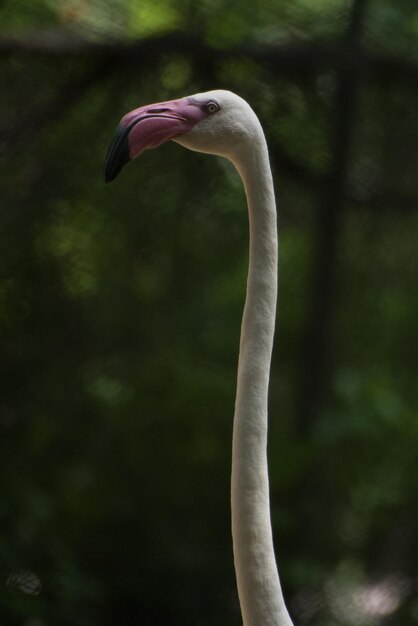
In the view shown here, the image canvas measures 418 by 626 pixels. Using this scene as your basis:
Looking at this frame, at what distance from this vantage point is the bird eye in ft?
3.03

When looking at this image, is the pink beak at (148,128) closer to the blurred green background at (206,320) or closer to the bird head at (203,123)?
the bird head at (203,123)

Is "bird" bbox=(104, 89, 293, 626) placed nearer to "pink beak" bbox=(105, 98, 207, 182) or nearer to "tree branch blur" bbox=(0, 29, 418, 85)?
"pink beak" bbox=(105, 98, 207, 182)

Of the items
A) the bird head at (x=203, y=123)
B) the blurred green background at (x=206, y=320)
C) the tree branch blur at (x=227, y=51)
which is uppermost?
the bird head at (x=203, y=123)

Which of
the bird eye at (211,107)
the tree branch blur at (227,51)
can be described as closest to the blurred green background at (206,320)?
the tree branch blur at (227,51)

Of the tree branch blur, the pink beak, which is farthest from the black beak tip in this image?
the tree branch blur

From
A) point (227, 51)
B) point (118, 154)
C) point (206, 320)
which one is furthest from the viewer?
point (206, 320)

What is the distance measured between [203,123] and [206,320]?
131 cm

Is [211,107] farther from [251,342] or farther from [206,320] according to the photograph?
[206,320]

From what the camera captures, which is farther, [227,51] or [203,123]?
[227,51]

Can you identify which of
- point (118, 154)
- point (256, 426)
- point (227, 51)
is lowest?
point (227, 51)

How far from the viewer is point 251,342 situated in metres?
0.94

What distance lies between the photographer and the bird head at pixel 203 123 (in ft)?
2.98

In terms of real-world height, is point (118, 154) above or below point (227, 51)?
above

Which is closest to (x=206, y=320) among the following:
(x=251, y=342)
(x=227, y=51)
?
(x=227, y=51)
